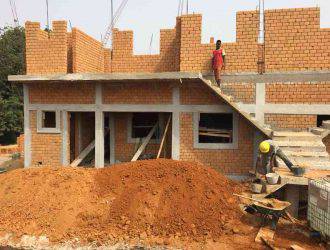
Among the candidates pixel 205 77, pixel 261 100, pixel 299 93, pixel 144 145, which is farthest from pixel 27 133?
pixel 299 93

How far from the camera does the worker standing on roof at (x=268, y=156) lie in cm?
748

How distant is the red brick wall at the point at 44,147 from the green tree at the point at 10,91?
17.7 meters

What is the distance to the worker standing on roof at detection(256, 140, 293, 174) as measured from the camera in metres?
7.48

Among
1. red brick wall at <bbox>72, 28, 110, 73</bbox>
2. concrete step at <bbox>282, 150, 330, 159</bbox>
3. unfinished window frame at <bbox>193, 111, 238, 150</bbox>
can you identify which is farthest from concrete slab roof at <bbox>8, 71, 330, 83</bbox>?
concrete step at <bbox>282, 150, 330, 159</bbox>

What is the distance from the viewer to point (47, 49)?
1076cm

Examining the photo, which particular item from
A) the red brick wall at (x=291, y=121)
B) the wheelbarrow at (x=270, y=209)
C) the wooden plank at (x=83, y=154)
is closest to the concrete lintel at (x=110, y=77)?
the red brick wall at (x=291, y=121)

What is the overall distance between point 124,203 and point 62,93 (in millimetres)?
5555

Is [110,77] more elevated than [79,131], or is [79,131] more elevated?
[110,77]

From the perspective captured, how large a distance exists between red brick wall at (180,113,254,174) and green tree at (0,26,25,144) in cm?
2201

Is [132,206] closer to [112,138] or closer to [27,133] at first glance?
[112,138]

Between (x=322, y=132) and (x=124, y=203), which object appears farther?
(x=322, y=132)

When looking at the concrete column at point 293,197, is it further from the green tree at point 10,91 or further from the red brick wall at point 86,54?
the green tree at point 10,91

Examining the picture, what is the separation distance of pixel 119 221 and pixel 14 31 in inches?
1202

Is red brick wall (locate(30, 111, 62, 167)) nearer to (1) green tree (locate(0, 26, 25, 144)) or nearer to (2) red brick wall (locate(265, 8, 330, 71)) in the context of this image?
(2) red brick wall (locate(265, 8, 330, 71))
